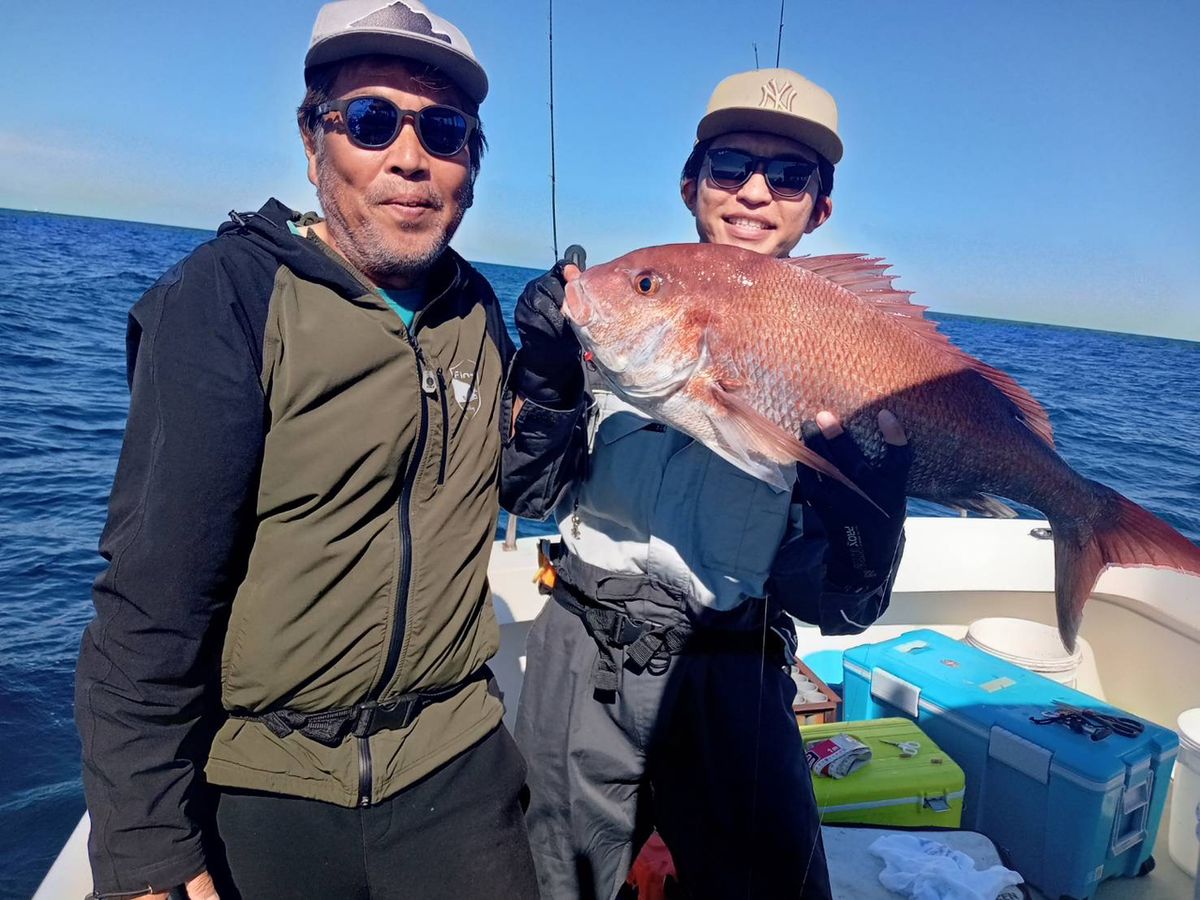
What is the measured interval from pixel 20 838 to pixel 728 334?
4715mm

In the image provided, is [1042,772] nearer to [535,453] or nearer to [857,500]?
[857,500]

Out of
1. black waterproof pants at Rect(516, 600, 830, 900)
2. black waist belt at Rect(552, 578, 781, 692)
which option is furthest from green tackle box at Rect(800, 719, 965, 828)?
black waist belt at Rect(552, 578, 781, 692)

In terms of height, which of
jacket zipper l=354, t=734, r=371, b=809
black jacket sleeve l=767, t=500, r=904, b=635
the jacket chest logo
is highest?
the jacket chest logo

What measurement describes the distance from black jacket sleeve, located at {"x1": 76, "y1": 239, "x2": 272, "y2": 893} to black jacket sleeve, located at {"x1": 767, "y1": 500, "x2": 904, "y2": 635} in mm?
1438

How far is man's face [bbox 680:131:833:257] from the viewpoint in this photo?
7.82ft

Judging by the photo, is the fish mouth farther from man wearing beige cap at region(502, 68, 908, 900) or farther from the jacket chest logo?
the jacket chest logo

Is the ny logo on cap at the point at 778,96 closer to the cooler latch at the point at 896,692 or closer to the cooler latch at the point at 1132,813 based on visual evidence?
the cooler latch at the point at 896,692

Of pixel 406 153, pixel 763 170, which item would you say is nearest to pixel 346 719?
pixel 406 153

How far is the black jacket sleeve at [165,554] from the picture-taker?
1.49 m

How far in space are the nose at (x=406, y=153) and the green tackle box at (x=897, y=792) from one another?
2.70m

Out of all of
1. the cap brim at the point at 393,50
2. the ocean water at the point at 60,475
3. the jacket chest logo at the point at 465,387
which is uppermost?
the cap brim at the point at 393,50

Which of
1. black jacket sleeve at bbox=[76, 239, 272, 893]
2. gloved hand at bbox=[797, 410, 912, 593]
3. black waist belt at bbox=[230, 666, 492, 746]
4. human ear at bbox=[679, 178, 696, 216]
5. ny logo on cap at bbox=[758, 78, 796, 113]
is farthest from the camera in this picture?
human ear at bbox=[679, 178, 696, 216]

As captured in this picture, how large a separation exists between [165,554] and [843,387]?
5.36 feet

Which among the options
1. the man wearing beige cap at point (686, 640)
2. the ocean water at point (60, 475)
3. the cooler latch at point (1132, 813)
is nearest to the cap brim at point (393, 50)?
the man wearing beige cap at point (686, 640)
